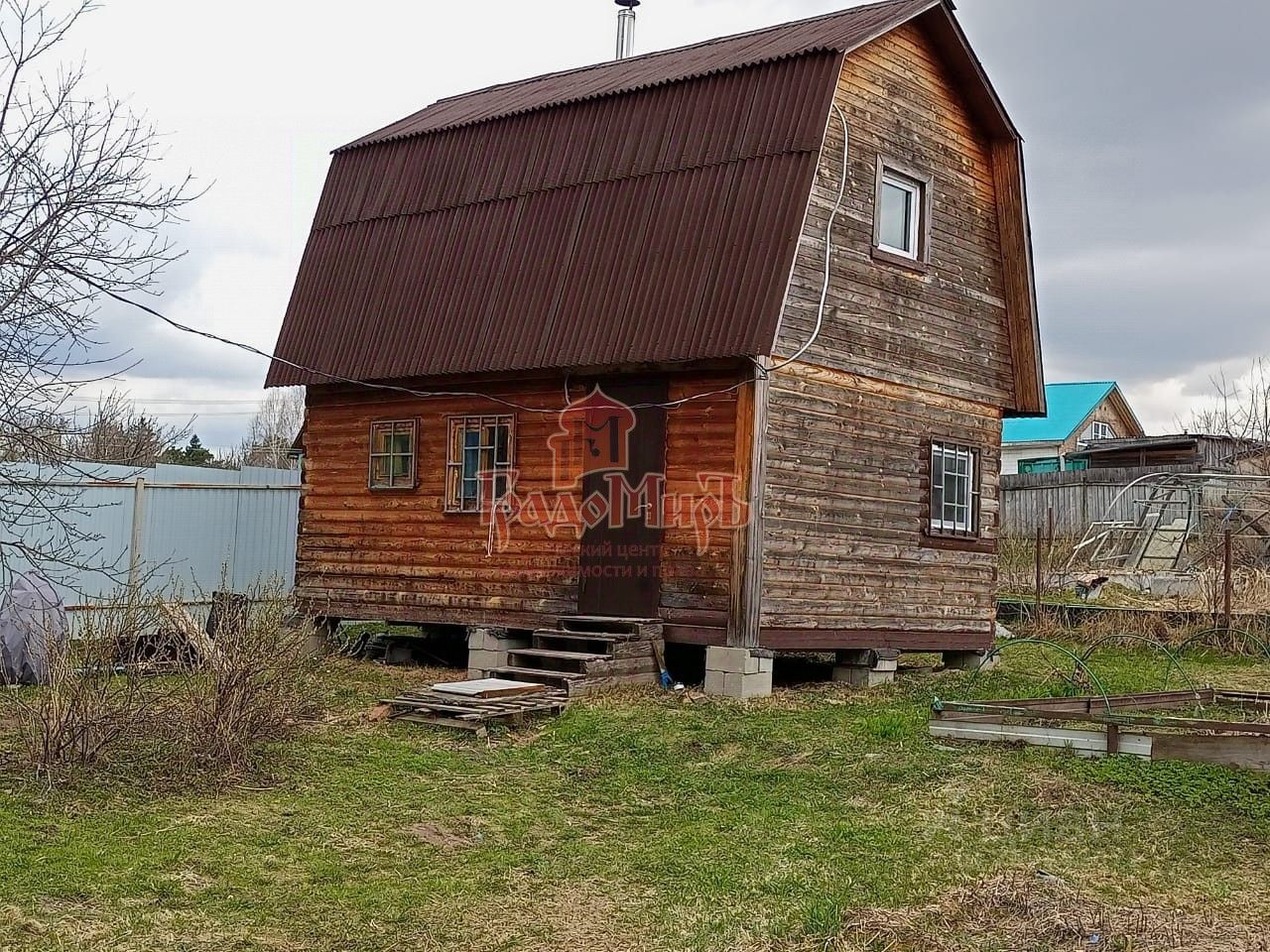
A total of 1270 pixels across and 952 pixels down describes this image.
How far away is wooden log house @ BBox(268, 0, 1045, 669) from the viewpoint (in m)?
13.2

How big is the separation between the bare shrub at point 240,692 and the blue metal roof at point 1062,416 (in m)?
37.4

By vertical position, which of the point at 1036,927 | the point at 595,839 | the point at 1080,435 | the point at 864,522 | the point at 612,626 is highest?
the point at 1080,435

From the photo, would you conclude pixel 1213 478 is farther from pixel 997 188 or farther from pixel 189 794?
pixel 189 794

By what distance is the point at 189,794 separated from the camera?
28.2 feet

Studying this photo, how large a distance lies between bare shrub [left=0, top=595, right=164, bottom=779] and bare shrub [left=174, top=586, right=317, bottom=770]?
373 mm

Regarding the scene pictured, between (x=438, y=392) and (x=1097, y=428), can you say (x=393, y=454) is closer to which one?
(x=438, y=392)

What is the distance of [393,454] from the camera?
16000 millimetres

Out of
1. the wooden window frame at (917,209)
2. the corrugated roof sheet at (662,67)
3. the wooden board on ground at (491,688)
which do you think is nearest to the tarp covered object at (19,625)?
the wooden board on ground at (491,688)

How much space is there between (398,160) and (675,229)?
16.1ft

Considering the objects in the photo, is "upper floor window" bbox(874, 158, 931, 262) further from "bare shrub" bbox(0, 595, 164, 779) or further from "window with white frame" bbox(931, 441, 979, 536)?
"bare shrub" bbox(0, 595, 164, 779)

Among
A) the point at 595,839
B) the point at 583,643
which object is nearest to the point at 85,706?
the point at 595,839

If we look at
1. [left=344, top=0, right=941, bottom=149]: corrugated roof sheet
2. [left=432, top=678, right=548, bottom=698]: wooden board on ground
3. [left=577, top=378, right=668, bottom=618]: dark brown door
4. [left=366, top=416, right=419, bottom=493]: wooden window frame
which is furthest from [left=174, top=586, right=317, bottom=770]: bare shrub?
[left=344, top=0, right=941, bottom=149]: corrugated roof sheet

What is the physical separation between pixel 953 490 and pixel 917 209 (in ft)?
10.9

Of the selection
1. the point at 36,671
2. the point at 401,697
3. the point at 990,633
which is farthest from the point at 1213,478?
the point at 36,671
